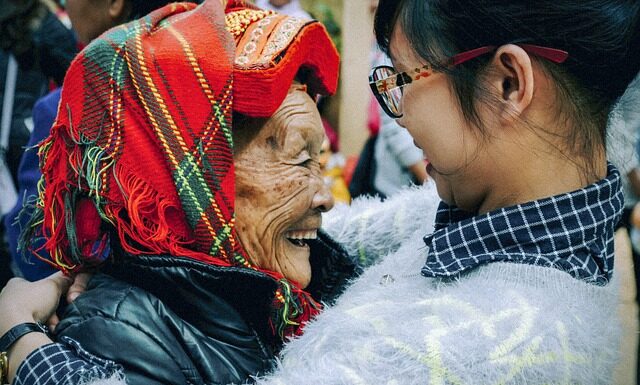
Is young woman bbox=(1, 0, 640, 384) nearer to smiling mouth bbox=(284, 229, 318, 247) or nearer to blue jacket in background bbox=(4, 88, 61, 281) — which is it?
smiling mouth bbox=(284, 229, 318, 247)

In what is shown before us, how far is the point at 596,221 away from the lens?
151 centimetres

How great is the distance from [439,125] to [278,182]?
53cm

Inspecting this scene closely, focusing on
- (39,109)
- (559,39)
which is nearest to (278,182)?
(559,39)

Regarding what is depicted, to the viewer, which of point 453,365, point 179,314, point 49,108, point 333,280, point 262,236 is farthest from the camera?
point 49,108

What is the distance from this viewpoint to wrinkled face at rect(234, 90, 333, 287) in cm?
186

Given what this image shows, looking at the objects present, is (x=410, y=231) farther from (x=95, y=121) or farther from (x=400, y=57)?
(x=95, y=121)

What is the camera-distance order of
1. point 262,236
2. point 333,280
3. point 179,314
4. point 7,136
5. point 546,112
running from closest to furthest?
1. point 546,112
2. point 179,314
3. point 262,236
4. point 333,280
5. point 7,136

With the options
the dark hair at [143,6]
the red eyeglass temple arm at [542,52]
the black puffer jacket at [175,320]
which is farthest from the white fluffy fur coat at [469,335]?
the dark hair at [143,6]

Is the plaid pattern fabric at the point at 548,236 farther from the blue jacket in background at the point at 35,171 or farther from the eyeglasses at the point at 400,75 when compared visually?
the blue jacket in background at the point at 35,171

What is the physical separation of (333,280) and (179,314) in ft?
2.04

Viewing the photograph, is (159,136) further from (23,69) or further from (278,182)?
(23,69)

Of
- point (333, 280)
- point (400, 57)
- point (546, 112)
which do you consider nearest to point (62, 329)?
point (333, 280)

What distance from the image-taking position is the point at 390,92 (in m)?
1.68

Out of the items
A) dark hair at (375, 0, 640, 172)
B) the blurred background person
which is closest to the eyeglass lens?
dark hair at (375, 0, 640, 172)
